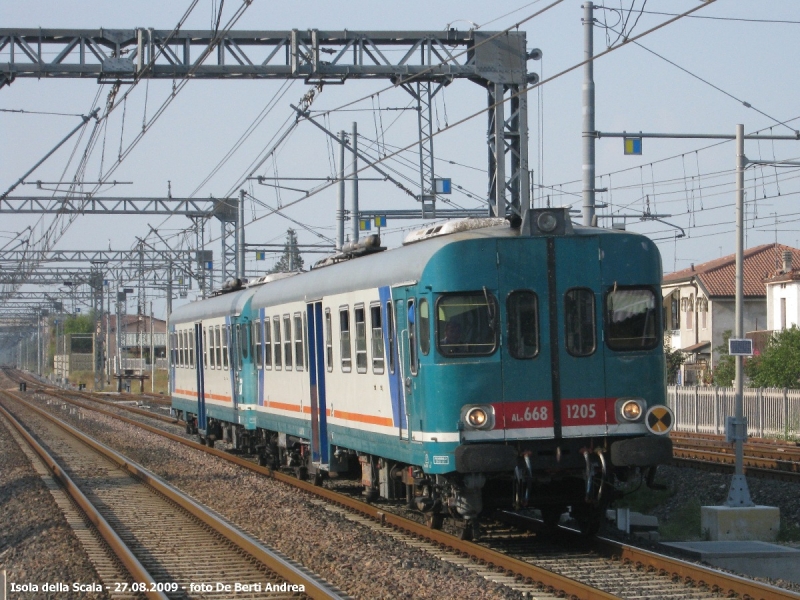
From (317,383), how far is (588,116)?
5.54m

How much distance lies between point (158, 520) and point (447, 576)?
591 centimetres

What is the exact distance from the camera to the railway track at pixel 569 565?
9.30m

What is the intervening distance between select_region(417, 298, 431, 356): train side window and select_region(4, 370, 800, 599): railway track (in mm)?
1895

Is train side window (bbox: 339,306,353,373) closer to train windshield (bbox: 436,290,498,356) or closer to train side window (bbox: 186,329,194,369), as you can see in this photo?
train windshield (bbox: 436,290,498,356)

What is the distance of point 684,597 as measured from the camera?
30.2 feet

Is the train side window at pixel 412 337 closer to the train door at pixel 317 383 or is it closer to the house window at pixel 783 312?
the train door at pixel 317 383

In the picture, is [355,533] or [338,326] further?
[338,326]

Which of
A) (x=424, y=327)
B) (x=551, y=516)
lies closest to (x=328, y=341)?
(x=424, y=327)

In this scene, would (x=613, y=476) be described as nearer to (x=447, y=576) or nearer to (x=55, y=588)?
(x=447, y=576)

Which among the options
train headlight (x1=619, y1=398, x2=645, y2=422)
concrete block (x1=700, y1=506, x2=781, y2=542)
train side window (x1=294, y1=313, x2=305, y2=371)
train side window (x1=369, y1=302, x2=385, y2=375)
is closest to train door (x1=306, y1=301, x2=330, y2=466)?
train side window (x1=294, y1=313, x2=305, y2=371)

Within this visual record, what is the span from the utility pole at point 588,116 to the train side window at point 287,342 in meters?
4.50

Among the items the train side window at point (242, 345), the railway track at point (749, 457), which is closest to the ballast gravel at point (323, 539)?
the train side window at point (242, 345)

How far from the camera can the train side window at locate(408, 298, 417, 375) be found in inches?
458

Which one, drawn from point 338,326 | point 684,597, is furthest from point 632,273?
point 338,326
